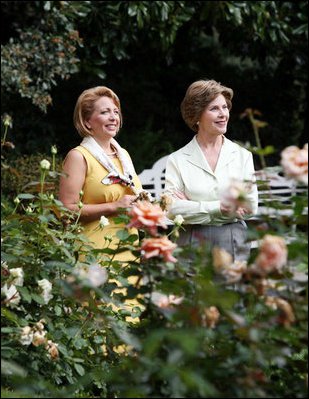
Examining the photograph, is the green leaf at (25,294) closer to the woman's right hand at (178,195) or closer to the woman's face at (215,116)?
the woman's right hand at (178,195)

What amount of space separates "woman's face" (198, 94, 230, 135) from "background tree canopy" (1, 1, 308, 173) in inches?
163

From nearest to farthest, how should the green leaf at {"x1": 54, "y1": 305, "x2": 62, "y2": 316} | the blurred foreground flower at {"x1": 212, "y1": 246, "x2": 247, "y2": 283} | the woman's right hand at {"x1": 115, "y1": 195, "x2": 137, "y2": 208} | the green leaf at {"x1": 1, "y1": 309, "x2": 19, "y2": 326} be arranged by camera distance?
the blurred foreground flower at {"x1": 212, "y1": 246, "x2": 247, "y2": 283}, the green leaf at {"x1": 1, "y1": 309, "x2": 19, "y2": 326}, the green leaf at {"x1": 54, "y1": 305, "x2": 62, "y2": 316}, the woman's right hand at {"x1": 115, "y1": 195, "x2": 137, "y2": 208}

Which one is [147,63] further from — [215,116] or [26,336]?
[26,336]

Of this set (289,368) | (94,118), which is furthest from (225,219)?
(289,368)

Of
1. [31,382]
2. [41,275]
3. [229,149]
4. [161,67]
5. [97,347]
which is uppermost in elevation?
[161,67]

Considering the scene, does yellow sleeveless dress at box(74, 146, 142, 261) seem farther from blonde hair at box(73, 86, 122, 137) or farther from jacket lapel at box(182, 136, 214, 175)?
jacket lapel at box(182, 136, 214, 175)

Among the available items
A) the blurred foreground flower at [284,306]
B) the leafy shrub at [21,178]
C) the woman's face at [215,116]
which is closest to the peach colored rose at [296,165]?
the blurred foreground flower at [284,306]

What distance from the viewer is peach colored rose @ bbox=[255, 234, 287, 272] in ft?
6.23

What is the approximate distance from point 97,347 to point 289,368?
3.65 feet

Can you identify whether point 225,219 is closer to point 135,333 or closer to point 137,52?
point 135,333

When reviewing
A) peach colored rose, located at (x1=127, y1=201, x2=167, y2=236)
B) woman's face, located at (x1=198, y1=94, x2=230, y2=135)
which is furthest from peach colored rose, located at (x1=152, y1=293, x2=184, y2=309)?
woman's face, located at (x1=198, y1=94, x2=230, y2=135)

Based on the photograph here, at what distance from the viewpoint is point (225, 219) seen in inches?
158

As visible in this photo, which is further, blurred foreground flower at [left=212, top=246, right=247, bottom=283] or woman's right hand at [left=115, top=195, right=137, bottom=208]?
woman's right hand at [left=115, top=195, right=137, bottom=208]

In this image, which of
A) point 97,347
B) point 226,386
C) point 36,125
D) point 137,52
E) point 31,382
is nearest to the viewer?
point 226,386
